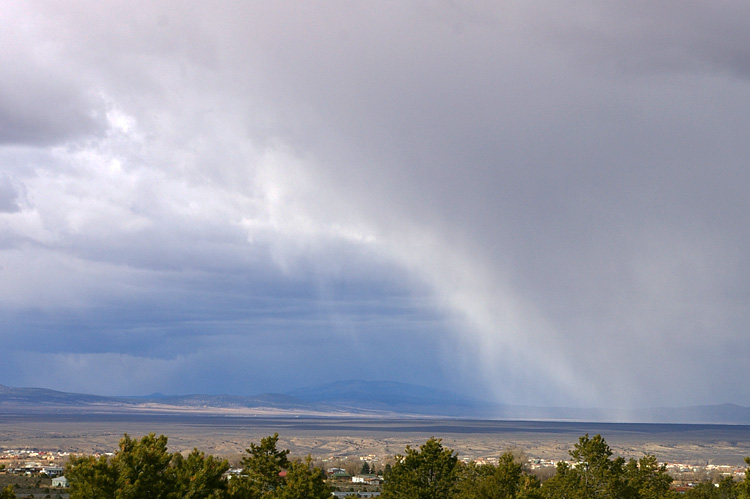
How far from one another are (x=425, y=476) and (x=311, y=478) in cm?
1680

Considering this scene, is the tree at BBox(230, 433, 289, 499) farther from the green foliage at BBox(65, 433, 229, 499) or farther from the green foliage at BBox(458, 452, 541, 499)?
the green foliage at BBox(458, 452, 541, 499)

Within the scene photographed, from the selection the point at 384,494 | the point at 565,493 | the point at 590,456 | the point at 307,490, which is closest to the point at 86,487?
the point at 307,490

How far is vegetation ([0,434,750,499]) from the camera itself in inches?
1569

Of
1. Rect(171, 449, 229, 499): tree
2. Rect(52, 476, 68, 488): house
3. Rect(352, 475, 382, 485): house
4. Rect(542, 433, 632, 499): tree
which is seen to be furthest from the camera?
Rect(352, 475, 382, 485): house

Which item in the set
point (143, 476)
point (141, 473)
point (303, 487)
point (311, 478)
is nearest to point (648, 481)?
point (311, 478)

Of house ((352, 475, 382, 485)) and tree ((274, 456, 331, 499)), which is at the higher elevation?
tree ((274, 456, 331, 499))

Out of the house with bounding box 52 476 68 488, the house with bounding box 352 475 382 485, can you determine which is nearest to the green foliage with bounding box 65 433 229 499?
the house with bounding box 52 476 68 488

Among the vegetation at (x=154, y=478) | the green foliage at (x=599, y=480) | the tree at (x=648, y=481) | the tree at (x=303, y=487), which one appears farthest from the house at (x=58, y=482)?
the vegetation at (x=154, y=478)

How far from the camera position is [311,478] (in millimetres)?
45969

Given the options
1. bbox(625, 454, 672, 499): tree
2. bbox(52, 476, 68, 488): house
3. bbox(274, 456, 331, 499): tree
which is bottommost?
bbox(52, 476, 68, 488): house

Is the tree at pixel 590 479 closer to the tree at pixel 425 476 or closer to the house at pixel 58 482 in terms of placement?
the tree at pixel 425 476

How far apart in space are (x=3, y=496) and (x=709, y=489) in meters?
91.5

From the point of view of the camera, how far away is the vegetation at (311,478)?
1569 inches

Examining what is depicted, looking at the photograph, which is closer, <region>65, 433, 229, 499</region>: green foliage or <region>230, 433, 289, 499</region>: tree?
<region>65, 433, 229, 499</region>: green foliage
